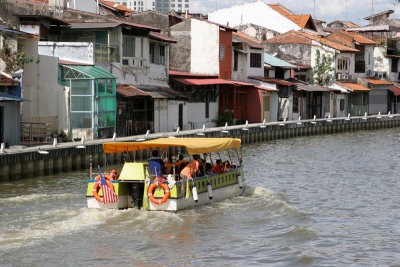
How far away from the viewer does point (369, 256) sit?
20172 millimetres

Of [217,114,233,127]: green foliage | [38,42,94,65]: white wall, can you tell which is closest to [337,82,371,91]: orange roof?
[217,114,233,127]: green foliage

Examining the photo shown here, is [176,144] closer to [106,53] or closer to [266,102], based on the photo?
[106,53]

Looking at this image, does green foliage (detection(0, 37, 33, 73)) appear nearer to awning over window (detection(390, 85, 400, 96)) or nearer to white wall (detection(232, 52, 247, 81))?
white wall (detection(232, 52, 247, 81))

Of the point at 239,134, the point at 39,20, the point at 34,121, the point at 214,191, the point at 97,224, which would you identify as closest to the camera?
the point at 97,224

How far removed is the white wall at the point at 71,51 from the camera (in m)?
44.0

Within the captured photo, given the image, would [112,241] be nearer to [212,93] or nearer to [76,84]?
[76,84]

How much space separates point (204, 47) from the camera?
62.1 m

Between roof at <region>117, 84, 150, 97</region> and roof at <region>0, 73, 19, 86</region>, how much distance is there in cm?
954

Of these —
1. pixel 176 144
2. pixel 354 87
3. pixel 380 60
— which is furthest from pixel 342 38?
pixel 176 144

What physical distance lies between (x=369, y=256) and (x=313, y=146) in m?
34.4

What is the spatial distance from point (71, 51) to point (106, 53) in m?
3.19

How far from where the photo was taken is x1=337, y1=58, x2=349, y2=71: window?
80.9 m

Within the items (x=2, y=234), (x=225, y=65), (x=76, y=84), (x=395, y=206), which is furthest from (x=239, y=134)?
(x=2, y=234)

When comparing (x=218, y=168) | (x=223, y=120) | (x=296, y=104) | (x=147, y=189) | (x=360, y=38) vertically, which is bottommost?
(x=147, y=189)
